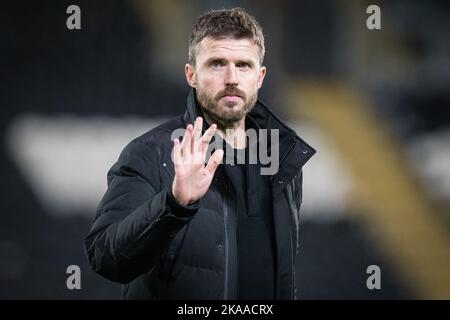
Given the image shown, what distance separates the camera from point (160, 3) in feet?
11.6

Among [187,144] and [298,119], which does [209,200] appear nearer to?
[187,144]

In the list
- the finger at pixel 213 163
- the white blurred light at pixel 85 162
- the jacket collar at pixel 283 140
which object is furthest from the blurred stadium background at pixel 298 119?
the finger at pixel 213 163

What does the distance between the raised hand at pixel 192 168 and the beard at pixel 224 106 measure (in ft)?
0.97

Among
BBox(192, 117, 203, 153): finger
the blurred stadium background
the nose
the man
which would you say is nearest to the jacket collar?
the man

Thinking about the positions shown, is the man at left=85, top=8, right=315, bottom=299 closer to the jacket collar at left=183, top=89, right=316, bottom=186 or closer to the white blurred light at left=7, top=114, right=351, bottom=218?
the jacket collar at left=183, top=89, right=316, bottom=186

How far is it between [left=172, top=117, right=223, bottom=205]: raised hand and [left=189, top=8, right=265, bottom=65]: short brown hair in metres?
0.46

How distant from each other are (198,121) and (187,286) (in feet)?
1.49

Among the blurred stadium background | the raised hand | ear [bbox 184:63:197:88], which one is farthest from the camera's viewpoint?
the blurred stadium background

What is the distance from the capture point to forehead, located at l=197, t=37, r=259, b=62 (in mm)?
2154

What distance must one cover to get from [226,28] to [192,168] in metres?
0.61

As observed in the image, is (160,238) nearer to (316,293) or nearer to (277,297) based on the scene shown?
(277,297)

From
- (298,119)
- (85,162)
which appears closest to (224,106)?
(298,119)

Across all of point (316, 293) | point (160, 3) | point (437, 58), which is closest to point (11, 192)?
point (160, 3)

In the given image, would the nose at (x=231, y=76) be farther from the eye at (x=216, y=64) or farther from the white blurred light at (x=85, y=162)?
the white blurred light at (x=85, y=162)
